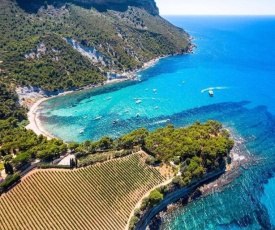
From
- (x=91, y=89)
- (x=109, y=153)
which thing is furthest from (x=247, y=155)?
(x=91, y=89)

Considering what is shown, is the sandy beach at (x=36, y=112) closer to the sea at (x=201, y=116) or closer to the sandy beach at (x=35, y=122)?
the sandy beach at (x=35, y=122)

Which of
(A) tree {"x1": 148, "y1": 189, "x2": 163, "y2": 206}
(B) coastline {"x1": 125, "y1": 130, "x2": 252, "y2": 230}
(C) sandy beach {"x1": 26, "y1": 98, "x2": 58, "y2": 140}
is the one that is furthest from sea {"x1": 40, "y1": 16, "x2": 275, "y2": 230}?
(A) tree {"x1": 148, "y1": 189, "x2": 163, "y2": 206}

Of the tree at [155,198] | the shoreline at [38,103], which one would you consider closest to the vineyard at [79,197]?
the tree at [155,198]

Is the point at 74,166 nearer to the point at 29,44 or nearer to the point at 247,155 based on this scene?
the point at 247,155

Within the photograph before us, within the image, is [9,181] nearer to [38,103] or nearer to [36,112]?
[36,112]

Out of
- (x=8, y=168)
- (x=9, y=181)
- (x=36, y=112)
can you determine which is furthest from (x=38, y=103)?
(x=9, y=181)

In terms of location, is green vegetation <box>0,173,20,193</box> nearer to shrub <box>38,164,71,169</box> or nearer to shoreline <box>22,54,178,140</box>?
shrub <box>38,164,71,169</box>
